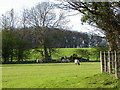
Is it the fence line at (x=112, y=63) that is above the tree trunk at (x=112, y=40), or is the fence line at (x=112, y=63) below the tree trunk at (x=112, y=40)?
below

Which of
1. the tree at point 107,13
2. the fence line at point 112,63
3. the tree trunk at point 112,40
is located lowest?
the fence line at point 112,63

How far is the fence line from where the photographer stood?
11.7 m

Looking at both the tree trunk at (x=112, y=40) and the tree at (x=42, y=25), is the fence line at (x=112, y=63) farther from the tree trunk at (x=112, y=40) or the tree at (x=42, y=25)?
the tree at (x=42, y=25)

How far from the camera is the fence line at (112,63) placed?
1170cm

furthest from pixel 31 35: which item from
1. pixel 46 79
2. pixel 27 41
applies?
pixel 46 79

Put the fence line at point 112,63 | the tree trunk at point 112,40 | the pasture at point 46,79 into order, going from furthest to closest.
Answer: the tree trunk at point 112,40, the fence line at point 112,63, the pasture at point 46,79

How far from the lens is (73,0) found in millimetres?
12352

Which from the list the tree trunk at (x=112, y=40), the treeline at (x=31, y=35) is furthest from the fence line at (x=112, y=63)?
the treeline at (x=31, y=35)

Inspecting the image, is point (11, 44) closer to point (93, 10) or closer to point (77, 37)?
point (77, 37)

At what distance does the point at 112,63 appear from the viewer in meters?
12.5

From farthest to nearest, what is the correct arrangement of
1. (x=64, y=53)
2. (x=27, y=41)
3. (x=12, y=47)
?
(x=64, y=53)
(x=27, y=41)
(x=12, y=47)

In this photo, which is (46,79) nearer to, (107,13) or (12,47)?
(107,13)

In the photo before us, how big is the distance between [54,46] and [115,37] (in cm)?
5246

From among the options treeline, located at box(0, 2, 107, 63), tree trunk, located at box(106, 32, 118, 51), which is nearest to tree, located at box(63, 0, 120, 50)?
tree trunk, located at box(106, 32, 118, 51)
